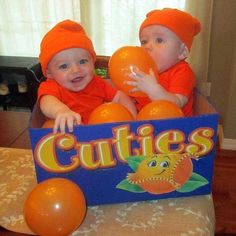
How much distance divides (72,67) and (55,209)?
0.43 m

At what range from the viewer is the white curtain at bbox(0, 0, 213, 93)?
1.96 meters

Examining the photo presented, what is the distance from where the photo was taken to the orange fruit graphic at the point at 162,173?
57 centimetres

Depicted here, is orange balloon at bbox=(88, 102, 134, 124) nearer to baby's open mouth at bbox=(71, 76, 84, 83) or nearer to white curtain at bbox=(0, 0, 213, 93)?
baby's open mouth at bbox=(71, 76, 84, 83)

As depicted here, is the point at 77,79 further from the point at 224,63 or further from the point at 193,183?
the point at 224,63

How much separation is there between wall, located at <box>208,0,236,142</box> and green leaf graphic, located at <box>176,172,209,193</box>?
1.44 metres

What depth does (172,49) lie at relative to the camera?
0.86 metres

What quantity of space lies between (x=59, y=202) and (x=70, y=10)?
6.30 ft

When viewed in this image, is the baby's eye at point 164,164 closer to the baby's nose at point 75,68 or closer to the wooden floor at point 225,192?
the baby's nose at point 75,68

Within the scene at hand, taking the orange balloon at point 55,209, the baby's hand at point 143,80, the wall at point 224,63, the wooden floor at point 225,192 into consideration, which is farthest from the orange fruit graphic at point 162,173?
the wall at point 224,63

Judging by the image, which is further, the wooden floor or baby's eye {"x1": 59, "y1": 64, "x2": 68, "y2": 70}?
the wooden floor

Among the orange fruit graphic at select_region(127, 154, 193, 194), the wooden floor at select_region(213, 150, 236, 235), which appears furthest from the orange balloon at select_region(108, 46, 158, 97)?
A: the wooden floor at select_region(213, 150, 236, 235)

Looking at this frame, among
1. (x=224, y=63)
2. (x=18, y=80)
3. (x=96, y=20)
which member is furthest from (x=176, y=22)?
(x=18, y=80)

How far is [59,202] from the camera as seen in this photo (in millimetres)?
500

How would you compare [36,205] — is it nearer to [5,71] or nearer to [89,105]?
[89,105]
